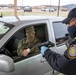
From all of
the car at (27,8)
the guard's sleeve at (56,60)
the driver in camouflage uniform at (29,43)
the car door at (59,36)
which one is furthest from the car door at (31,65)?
the car at (27,8)

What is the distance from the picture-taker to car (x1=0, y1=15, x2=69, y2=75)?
2.87m

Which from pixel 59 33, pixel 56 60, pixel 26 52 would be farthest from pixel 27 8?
pixel 56 60

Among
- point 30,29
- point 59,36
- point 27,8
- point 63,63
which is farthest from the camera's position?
point 27,8

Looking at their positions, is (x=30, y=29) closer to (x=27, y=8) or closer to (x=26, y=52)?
(x=26, y=52)

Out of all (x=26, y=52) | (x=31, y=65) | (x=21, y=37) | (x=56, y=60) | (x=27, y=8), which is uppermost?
(x=56, y=60)

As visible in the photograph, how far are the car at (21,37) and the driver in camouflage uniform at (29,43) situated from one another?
0.26 ft

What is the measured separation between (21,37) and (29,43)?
0.18m

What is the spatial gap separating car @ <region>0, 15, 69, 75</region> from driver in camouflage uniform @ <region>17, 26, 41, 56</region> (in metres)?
0.08

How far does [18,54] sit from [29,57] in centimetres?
17

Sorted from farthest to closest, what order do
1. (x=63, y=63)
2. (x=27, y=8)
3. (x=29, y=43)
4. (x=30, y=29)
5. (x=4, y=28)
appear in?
(x=27, y=8), (x=29, y=43), (x=30, y=29), (x=4, y=28), (x=63, y=63)

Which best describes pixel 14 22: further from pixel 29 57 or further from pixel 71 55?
pixel 71 55

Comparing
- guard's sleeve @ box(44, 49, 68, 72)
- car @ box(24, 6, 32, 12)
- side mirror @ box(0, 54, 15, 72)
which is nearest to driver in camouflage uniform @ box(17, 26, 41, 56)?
side mirror @ box(0, 54, 15, 72)

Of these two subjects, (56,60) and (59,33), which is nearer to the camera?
(56,60)

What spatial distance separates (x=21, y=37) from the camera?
365 cm
